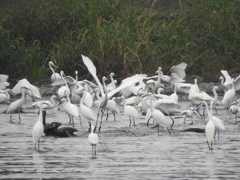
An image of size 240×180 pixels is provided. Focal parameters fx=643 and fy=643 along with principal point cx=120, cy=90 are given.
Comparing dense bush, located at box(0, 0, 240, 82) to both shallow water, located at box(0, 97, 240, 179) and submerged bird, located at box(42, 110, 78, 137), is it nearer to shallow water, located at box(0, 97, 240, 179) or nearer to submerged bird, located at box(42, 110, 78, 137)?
shallow water, located at box(0, 97, 240, 179)

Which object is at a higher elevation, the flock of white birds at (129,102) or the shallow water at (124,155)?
the flock of white birds at (129,102)

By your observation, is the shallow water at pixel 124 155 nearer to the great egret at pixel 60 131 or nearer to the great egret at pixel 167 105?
the great egret at pixel 60 131

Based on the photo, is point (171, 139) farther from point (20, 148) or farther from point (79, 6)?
point (79, 6)

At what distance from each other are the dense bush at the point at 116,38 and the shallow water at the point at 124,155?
27.3 ft

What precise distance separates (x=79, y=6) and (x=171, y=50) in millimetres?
4191

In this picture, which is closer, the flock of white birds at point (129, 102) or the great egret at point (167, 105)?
the flock of white birds at point (129, 102)

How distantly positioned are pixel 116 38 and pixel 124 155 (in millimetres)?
12374

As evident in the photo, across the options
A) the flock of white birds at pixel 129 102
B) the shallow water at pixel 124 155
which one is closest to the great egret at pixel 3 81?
the flock of white birds at pixel 129 102

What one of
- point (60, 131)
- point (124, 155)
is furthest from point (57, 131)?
point (124, 155)

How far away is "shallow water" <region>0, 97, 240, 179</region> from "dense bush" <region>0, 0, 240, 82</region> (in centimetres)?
832

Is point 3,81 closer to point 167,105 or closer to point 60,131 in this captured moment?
point 167,105

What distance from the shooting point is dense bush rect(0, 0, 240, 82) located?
2353 centimetres

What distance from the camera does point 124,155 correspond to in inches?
451

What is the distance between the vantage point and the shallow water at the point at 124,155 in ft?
32.4
